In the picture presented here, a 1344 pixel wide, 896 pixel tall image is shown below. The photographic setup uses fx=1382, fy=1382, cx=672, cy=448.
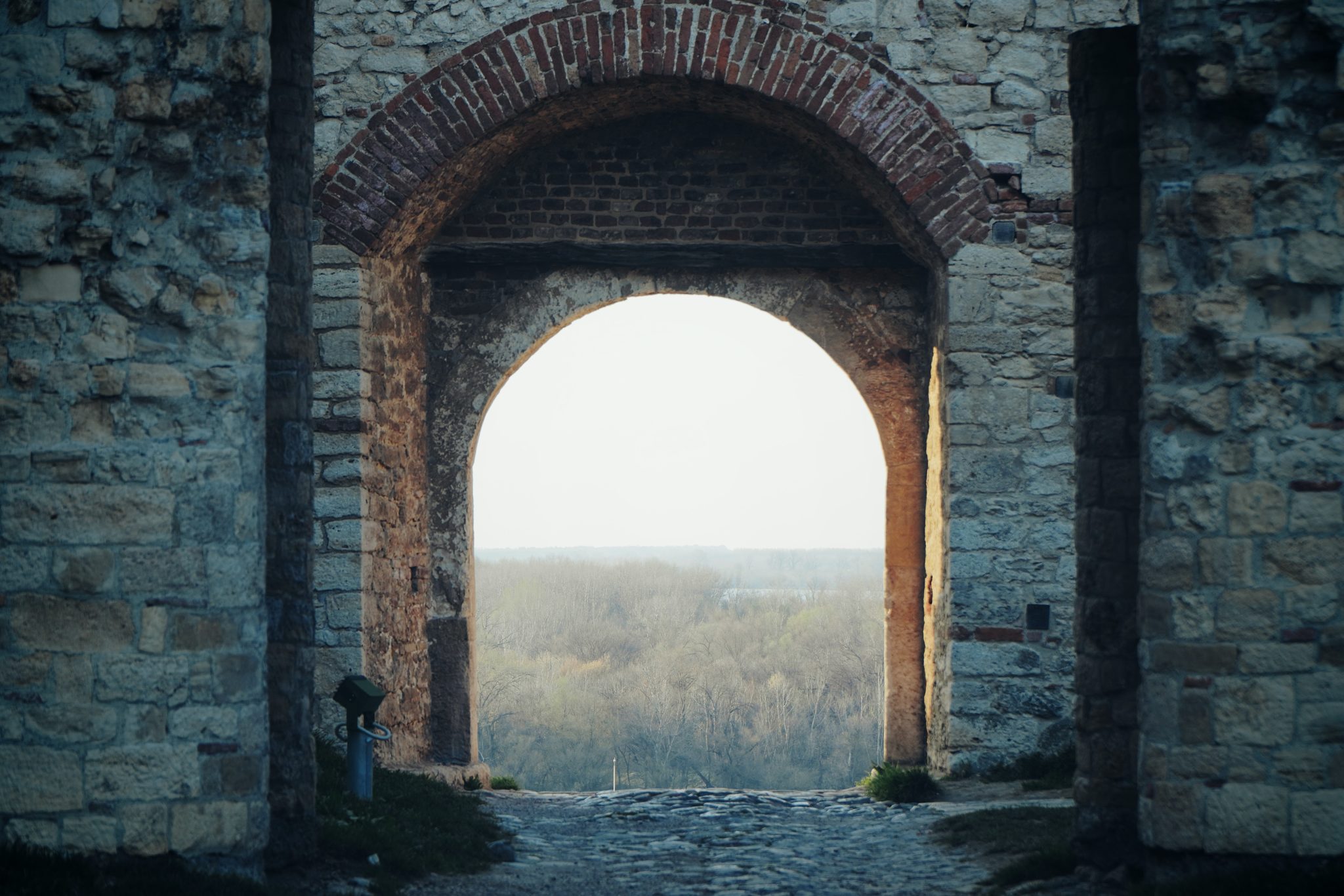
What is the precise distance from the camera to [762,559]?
109000mm

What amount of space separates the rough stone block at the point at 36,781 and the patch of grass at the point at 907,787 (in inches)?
184

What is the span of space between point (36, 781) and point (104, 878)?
373mm

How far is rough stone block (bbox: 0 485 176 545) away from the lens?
14.1 ft

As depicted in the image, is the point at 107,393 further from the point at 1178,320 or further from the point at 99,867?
the point at 1178,320

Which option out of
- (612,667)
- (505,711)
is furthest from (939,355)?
(612,667)

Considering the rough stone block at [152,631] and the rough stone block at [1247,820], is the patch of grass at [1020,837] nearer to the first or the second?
the rough stone block at [1247,820]

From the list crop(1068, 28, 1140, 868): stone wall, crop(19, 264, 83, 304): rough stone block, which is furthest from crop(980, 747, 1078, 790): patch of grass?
crop(19, 264, 83, 304): rough stone block

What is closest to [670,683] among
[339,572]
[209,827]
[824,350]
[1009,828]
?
[824,350]

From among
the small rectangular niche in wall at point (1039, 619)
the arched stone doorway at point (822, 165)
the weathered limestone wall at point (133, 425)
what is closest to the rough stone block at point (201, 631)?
the weathered limestone wall at point (133, 425)

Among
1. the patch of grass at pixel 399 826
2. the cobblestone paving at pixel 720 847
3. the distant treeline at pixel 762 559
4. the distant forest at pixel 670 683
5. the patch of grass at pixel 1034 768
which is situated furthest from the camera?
the distant treeline at pixel 762 559

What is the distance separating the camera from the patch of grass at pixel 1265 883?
4.09 metres

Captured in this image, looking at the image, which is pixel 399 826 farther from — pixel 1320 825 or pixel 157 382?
pixel 1320 825

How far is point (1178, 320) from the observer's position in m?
4.45

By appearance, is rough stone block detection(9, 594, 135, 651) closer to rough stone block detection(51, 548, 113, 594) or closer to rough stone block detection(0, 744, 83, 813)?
rough stone block detection(51, 548, 113, 594)
